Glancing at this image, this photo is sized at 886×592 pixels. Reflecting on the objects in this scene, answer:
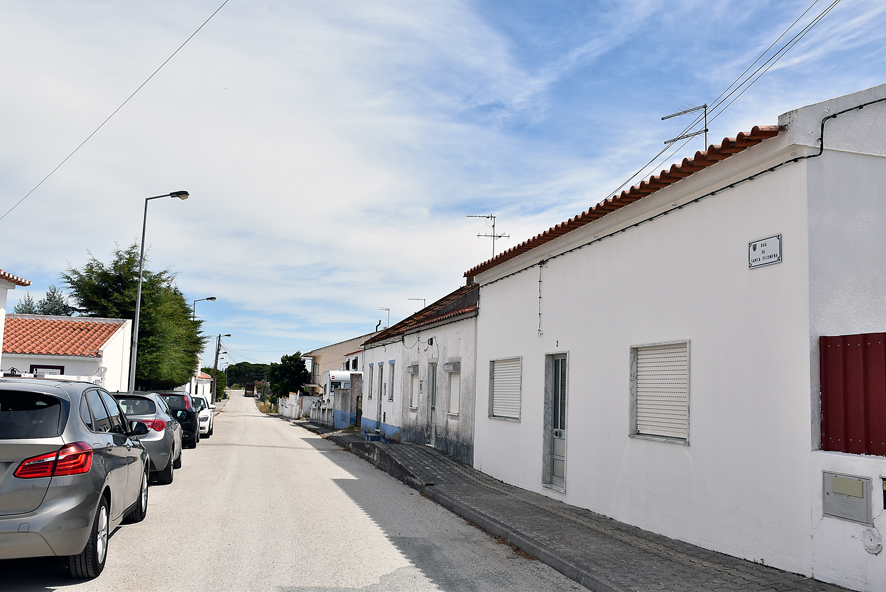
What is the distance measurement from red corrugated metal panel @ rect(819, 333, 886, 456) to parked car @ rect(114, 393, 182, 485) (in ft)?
31.6

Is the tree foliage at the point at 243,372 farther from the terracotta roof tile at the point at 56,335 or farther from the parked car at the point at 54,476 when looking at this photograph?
the parked car at the point at 54,476

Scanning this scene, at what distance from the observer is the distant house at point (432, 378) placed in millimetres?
16219

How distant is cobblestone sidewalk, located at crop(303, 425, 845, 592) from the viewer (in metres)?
6.02

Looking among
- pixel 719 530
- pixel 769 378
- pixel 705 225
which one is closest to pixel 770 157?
pixel 705 225

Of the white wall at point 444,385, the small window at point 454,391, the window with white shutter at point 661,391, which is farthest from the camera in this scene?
the small window at point 454,391

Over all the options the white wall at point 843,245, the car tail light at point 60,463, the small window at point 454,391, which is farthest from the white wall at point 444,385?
the car tail light at point 60,463

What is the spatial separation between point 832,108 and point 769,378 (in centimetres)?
255

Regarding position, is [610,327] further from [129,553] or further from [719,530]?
[129,553]

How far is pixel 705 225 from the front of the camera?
783 cm

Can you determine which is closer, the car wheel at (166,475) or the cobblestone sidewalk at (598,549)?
the cobblestone sidewalk at (598,549)

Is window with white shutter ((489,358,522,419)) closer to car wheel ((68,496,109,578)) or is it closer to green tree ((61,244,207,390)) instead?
car wheel ((68,496,109,578))

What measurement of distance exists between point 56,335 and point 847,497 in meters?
27.4

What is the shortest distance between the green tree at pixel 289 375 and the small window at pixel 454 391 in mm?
56331

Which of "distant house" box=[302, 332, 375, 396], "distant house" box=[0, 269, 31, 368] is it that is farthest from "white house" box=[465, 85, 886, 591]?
"distant house" box=[302, 332, 375, 396]
